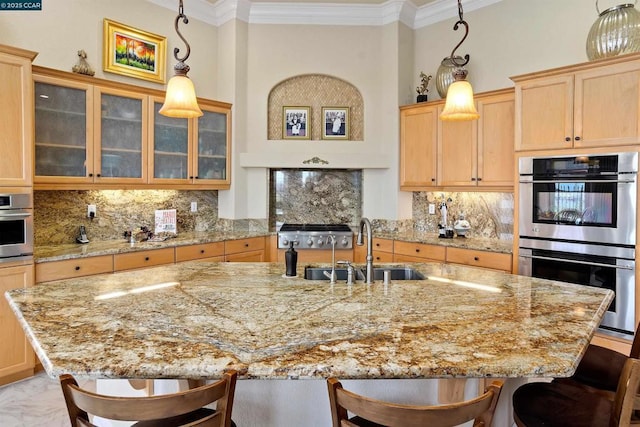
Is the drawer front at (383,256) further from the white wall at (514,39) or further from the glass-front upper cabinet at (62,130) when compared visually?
the glass-front upper cabinet at (62,130)

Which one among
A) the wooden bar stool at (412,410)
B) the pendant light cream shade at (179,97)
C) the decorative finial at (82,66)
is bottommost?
the wooden bar stool at (412,410)

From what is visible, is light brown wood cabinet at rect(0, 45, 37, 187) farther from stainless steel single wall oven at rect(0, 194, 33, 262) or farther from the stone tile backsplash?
the stone tile backsplash

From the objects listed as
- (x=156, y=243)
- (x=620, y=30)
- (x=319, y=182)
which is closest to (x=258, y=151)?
(x=319, y=182)

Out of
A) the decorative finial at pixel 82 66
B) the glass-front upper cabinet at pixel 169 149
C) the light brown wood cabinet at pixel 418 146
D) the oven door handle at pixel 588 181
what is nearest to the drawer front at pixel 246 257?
the glass-front upper cabinet at pixel 169 149

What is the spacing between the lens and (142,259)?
351 centimetres

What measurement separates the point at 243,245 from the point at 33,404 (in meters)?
2.19

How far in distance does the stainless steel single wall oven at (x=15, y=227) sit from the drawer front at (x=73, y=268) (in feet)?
0.51

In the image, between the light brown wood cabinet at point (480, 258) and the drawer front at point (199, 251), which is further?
the drawer front at point (199, 251)

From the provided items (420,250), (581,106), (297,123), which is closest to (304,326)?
(420,250)

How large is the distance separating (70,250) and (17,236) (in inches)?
19.0

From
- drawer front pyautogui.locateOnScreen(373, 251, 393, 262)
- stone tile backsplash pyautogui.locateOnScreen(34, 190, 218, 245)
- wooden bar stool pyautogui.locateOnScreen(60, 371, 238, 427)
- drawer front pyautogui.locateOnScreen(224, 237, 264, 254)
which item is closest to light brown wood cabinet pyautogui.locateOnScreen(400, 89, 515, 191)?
drawer front pyautogui.locateOnScreen(373, 251, 393, 262)

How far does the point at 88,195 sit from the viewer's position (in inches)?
150

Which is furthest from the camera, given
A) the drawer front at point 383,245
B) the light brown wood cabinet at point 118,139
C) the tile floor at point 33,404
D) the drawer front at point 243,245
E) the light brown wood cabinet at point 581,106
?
the drawer front at point 383,245

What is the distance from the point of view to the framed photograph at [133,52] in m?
3.86
